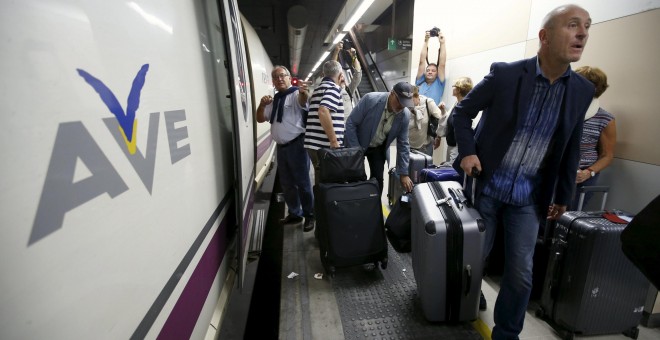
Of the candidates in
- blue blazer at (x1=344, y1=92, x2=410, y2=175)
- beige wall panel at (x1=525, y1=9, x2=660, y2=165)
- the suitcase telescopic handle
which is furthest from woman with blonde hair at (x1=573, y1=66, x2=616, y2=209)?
blue blazer at (x1=344, y1=92, x2=410, y2=175)

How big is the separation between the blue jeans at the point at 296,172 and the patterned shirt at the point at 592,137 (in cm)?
249

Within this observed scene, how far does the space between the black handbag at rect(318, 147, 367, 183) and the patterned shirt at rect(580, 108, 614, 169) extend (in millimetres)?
1761

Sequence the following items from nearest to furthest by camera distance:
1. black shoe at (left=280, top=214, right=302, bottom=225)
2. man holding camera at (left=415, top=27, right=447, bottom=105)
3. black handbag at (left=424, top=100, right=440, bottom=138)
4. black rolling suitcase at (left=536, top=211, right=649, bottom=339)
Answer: black rolling suitcase at (left=536, top=211, right=649, bottom=339) → black shoe at (left=280, top=214, right=302, bottom=225) → black handbag at (left=424, top=100, right=440, bottom=138) → man holding camera at (left=415, top=27, right=447, bottom=105)

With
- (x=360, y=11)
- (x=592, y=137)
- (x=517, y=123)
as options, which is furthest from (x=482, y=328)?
(x=360, y=11)

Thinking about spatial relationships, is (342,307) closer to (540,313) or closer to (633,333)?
(540,313)

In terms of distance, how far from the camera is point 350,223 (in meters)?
2.48

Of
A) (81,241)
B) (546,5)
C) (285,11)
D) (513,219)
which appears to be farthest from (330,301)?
(285,11)

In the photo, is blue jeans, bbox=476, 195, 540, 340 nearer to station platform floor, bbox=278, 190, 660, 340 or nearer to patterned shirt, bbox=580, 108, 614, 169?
station platform floor, bbox=278, 190, 660, 340

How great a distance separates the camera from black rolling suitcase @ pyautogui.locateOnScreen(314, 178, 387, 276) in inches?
97.0

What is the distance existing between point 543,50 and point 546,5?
6.65 ft

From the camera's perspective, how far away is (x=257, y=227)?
367 cm

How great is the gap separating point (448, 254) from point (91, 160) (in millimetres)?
1899

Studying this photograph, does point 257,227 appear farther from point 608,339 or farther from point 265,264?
point 608,339

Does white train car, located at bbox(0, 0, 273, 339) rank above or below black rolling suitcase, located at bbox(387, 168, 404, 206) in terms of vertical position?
above
